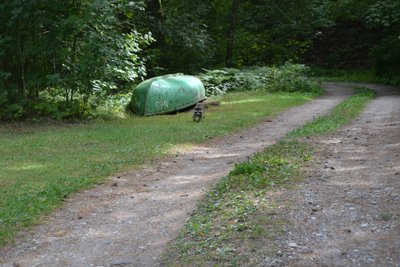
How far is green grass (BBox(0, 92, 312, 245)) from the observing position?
780 cm

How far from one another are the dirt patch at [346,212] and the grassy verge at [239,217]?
0.80 ft

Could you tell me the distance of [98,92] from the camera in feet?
59.9

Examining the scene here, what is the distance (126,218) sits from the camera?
7.02m

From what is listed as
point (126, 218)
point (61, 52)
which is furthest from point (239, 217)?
point (61, 52)

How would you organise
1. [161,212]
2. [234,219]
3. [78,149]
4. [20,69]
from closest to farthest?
[234,219] → [161,212] → [78,149] → [20,69]

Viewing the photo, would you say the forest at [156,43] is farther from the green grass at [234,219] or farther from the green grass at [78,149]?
the green grass at [234,219]

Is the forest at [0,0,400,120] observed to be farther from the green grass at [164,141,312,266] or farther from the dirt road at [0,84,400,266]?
the green grass at [164,141,312,266]

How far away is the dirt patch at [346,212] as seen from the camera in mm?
5059

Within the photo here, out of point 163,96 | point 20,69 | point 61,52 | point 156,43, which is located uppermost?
point 156,43

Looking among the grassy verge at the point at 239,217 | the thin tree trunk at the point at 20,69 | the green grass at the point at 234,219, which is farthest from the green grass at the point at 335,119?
the thin tree trunk at the point at 20,69

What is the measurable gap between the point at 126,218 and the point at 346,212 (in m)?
2.89

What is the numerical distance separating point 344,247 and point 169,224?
90.2 inches

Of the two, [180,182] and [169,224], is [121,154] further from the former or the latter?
[169,224]

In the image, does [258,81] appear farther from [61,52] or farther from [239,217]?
[239,217]
